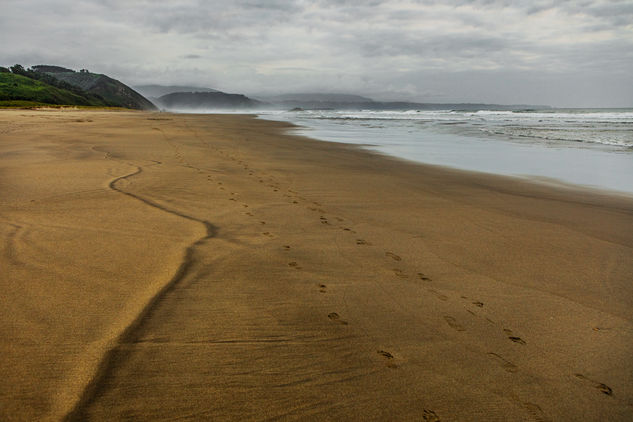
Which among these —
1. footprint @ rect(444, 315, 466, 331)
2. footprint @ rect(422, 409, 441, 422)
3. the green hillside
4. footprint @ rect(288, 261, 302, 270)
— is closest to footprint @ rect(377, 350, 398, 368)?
footprint @ rect(422, 409, 441, 422)

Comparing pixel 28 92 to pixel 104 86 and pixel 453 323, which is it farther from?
pixel 453 323

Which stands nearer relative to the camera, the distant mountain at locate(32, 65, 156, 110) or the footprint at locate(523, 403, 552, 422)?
the footprint at locate(523, 403, 552, 422)

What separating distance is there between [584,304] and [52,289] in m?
3.77

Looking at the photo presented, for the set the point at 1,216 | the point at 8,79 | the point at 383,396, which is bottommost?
the point at 383,396

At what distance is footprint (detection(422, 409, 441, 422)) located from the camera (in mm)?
1914

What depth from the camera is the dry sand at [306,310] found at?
199 cm

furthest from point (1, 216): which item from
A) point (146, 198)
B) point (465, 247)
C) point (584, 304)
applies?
point (584, 304)

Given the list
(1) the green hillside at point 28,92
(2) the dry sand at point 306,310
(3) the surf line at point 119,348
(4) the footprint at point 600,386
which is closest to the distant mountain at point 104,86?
(1) the green hillside at point 28,92

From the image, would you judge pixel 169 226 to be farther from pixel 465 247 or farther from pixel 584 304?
pixel 584 304

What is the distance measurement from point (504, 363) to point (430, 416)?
26.3 inches

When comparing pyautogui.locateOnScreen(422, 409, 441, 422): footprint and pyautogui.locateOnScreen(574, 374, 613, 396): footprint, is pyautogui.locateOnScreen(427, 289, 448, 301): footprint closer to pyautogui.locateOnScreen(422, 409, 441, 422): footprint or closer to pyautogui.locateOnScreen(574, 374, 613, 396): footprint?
pyautogui.locateOnScreen(574, 374, 613, 396): footprint

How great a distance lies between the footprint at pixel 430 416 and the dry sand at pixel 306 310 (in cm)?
3

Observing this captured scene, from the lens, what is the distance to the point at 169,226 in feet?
14.5

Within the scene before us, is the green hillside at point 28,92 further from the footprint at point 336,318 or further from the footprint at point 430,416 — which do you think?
the footprint at point 430,416
